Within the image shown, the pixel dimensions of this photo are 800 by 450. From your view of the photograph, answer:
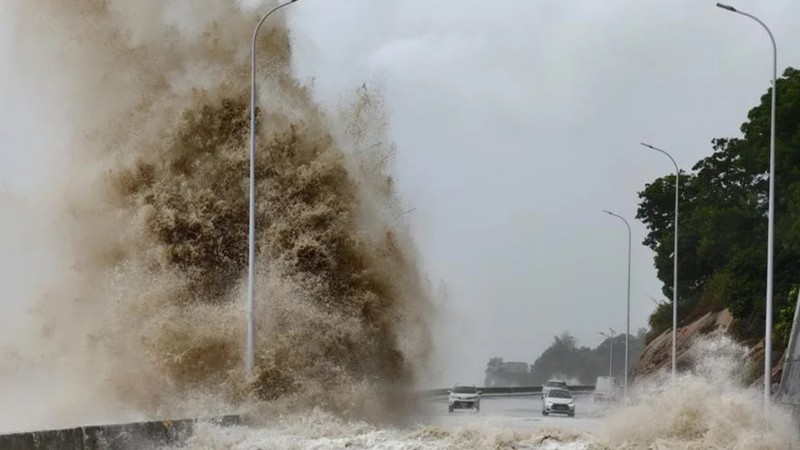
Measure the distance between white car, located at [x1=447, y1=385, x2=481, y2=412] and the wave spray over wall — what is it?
72.6 ft

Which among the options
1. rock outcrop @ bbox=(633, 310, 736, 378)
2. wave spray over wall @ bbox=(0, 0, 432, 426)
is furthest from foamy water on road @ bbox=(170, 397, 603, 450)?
rock outcrop @ bbox=(633, 310, 736, 378)

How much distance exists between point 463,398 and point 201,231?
95.1 ft

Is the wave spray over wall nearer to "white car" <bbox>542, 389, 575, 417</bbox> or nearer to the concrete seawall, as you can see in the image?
the concrete seawall

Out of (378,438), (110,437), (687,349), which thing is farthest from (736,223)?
(110,437)

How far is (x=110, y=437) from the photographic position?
59.9ft

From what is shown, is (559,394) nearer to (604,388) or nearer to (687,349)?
(687,349)

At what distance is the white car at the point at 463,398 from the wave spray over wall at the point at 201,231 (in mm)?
22138

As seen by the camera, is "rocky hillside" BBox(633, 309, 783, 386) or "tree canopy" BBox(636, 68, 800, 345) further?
"tree canopy" BBox(636, 68, 800, 345)

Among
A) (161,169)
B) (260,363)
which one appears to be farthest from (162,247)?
(260,363)

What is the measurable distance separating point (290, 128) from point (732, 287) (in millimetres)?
29548

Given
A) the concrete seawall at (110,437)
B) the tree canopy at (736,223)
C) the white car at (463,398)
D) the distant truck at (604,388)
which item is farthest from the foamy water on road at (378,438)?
the distant truck at (604,388)

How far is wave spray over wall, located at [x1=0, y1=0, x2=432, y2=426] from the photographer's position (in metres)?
28.2

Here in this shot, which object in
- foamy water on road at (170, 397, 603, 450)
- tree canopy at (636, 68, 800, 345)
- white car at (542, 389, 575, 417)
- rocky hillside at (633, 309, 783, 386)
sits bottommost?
white car at (542, 389, 575, 417)

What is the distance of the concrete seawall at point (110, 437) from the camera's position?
50.6ft
